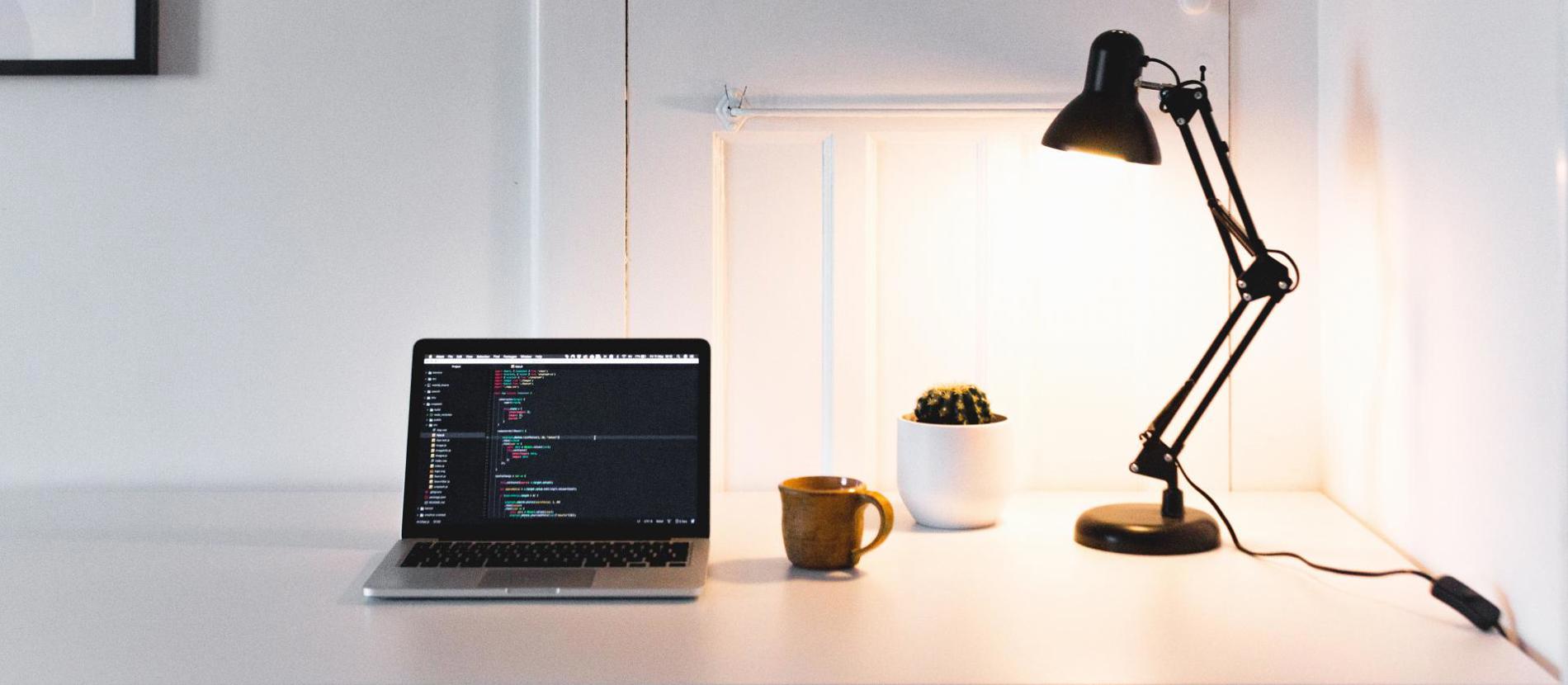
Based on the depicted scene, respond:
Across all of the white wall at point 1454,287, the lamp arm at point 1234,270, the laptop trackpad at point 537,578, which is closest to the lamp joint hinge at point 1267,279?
the lamp arm at point 1234,270

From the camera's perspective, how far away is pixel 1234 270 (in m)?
1.16

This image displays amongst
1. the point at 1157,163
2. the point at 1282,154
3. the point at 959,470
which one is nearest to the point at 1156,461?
the point at 959,470

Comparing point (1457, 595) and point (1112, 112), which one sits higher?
point (1112, 112)

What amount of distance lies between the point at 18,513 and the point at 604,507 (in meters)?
0.69

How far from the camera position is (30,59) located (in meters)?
1.41

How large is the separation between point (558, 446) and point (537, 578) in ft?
0.63

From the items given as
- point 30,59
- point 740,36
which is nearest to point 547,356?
point 740,36

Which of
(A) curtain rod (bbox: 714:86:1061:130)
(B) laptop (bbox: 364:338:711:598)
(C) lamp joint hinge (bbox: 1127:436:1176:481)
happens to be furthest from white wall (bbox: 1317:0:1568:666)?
(B) laptop (bbox: 364:338:711:598)

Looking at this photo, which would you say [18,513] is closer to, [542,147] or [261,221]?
[261,221]

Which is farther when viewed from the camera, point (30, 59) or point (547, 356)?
point (30, 59)

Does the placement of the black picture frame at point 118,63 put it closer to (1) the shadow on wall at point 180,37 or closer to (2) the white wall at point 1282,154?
(1) the shadow on wall at point 180,37

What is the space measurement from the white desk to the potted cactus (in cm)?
3

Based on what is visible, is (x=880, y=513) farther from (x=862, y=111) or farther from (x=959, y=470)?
(x=862, y=111)

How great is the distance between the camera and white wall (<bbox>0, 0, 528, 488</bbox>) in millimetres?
1422
